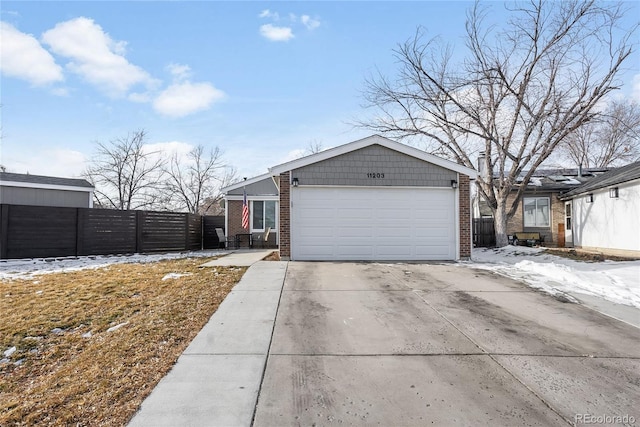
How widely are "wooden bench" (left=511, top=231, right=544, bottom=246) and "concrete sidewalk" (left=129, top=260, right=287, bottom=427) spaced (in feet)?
53.1

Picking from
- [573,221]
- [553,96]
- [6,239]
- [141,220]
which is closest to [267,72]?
[141,220]

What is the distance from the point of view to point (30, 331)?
477cm

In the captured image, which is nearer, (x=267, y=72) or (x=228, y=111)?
(x=267, y=72)

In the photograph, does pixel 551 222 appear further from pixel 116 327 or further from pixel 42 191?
pixel 42 191

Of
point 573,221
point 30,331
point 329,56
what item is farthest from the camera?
point 573,221

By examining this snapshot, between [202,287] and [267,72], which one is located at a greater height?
[267,72]

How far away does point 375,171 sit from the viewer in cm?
1020

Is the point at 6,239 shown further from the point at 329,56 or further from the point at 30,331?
the point at 329,56

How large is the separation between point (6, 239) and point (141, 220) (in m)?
3.93

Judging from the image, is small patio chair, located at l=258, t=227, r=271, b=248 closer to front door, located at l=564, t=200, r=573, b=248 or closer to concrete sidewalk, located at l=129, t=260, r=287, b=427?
concrete sidewalk, located at l=129, t=260, r=287, b=427

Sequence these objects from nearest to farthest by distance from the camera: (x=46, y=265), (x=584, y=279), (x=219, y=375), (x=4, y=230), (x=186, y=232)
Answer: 1. (x=219, y=375)
2. (x=584, y=279)
3. (x=46, y=265)
4. (x=4, y=230)
5. (x=186, y=232)

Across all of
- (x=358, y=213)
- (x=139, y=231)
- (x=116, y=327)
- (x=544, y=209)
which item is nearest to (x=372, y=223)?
(x=358, y=213)

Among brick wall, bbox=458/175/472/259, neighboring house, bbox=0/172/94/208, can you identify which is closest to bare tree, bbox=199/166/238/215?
neighboring house, bbox=0/172/94/208

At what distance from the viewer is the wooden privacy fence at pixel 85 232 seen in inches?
425
